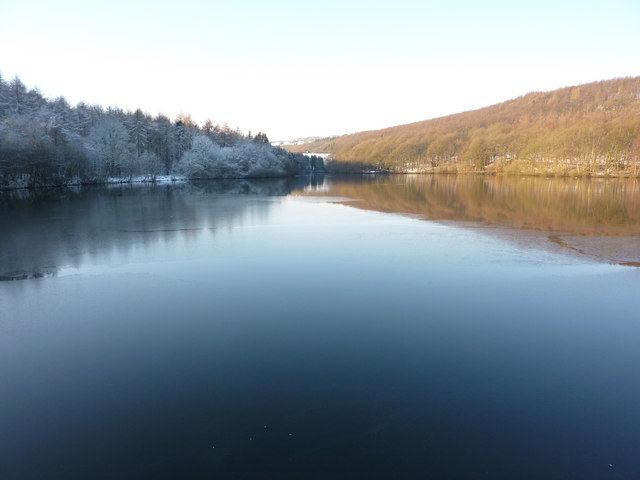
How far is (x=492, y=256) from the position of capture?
11.5 meters

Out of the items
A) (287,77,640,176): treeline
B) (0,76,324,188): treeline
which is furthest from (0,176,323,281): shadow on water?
(287,77,640,176): treeline

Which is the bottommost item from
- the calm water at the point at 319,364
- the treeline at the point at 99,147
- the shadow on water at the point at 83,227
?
the calm water at the point at 319,364

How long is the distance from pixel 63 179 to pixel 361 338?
45684 mm

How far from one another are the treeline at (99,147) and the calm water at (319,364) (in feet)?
99.5

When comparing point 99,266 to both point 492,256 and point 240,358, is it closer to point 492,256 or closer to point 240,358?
point 240,358

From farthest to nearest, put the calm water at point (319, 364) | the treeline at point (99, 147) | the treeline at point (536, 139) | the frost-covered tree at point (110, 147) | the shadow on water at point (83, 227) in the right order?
the treeline at point (536, 139) < the frost-covered tree at point (110, 147) < the treeline at point (99, 147) < the shadow on water at point (83, 227) < the calm water at point (319, 364)

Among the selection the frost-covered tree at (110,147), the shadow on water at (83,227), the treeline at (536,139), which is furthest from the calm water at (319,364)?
the treeline at (536,139)

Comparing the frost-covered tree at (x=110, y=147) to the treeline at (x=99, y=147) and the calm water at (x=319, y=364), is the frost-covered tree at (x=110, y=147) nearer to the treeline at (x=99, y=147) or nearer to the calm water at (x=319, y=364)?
the treeline at (x=99, y=147)

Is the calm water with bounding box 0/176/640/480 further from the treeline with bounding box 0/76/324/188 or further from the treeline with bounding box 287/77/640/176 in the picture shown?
the treeline with bounding box 287/77/640/176

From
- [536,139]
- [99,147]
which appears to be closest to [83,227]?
[99,147]

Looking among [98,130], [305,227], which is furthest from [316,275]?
[98,130]

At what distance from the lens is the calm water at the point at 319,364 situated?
147 inches

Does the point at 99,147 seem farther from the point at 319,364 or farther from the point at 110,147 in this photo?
the point at 319,364

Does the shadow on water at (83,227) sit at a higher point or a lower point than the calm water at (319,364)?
higher
